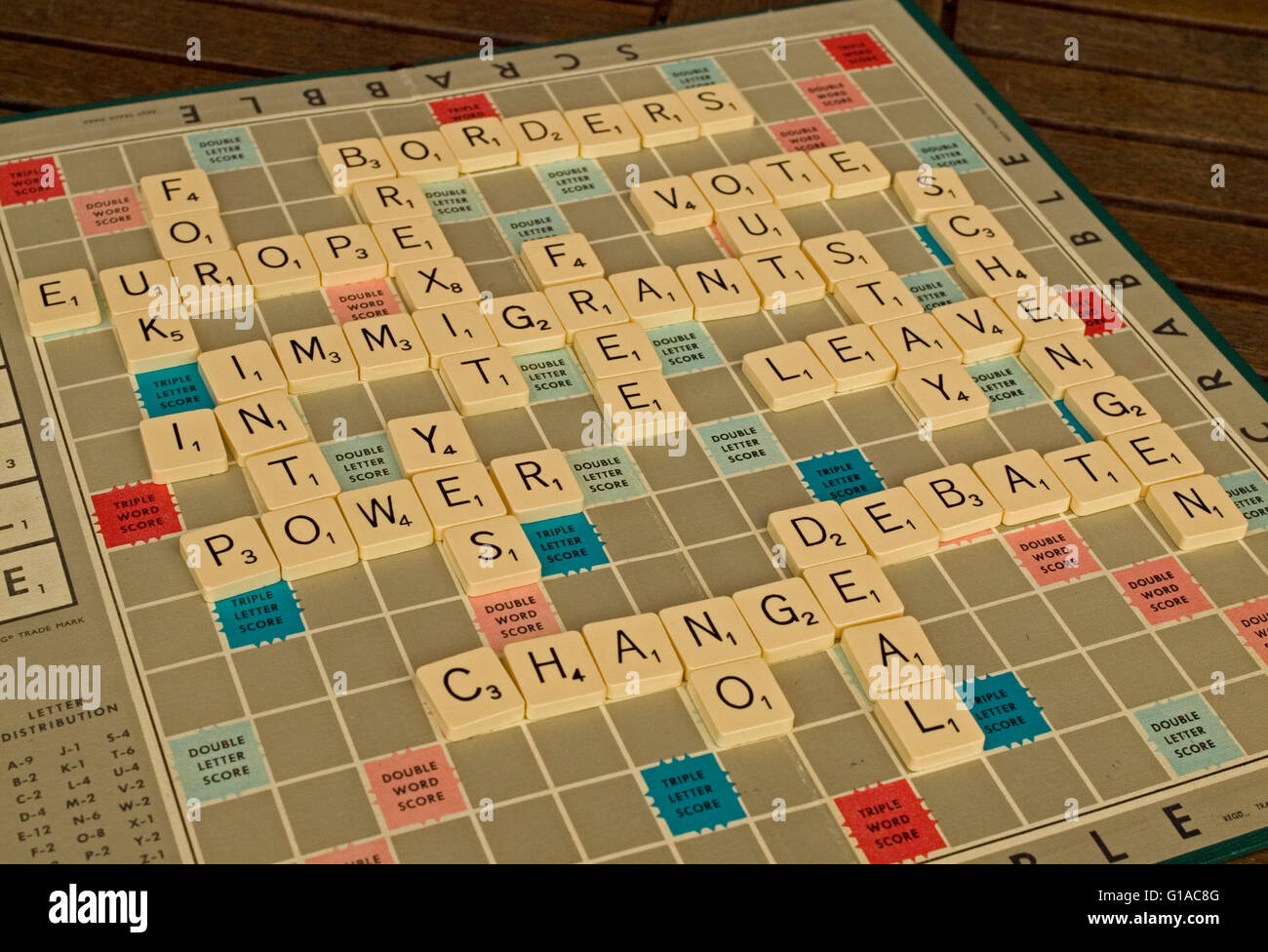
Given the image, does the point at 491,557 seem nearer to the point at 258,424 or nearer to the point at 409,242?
the point at 258,424

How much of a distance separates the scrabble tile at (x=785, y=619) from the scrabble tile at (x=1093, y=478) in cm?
37

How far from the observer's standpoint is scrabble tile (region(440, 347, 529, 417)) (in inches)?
66.2

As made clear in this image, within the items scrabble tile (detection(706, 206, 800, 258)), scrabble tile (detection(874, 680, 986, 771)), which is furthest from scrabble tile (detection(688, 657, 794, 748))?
scrabble tile (detection(706, 206, 800, 258))

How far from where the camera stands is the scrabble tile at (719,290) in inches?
72.2

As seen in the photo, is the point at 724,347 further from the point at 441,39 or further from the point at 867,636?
the point at 441,39

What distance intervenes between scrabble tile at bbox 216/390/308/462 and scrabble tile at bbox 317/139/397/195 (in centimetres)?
43

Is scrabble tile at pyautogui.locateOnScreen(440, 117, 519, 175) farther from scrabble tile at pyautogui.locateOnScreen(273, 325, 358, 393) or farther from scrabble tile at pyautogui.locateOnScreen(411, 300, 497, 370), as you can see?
scrabble tile at pyautogui.locateOnScreen(273, 325, 358, 393)

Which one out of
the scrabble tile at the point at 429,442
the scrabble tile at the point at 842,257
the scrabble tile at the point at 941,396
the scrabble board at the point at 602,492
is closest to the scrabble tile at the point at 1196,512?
the scrabble board at the point at 602,492

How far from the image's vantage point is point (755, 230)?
76.6 inches

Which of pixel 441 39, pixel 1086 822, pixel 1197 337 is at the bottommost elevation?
pixel 1086 822

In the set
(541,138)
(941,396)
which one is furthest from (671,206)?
(941,396)

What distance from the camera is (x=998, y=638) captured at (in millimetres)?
1527
